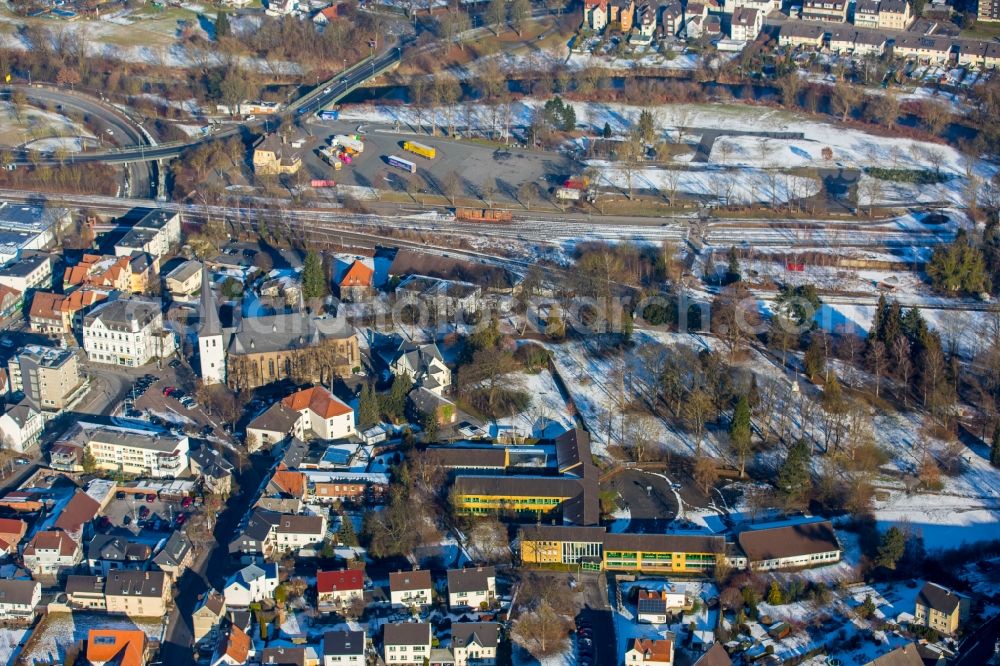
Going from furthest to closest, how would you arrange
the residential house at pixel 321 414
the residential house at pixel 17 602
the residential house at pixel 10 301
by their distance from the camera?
the residential house at pixel 10 301
the residential house at pixel 321 414
the residential house at pixel 17 602

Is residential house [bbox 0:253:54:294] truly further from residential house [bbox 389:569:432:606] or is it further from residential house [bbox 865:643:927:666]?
residential house [bbox 865:643:927:666]

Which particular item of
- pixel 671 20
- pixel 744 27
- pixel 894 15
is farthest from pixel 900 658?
pixel 671 20

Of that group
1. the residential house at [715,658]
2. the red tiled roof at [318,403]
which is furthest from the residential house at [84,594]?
the residential house at [715,658]

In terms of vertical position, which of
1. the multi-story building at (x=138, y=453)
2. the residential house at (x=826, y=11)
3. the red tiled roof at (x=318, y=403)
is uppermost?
the residential house at (x=826, y=11)

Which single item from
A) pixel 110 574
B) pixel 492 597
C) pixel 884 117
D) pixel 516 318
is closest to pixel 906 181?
pixel 884 117

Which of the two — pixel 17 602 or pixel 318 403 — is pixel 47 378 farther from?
pixel 17 602

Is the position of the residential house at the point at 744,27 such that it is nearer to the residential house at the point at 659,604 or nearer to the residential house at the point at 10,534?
the residential house at the point at 659,604

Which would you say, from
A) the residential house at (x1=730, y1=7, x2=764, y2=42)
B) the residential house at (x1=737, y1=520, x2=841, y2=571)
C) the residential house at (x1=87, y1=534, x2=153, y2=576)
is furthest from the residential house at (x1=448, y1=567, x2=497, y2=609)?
the residential house at (x1=730, y1=7, x2=764, y2=42)
